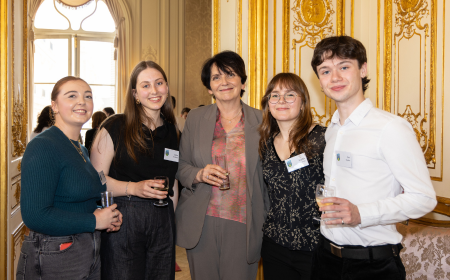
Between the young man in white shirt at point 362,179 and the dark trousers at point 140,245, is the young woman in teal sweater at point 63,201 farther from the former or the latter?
the young man in white shirt at point 362,179

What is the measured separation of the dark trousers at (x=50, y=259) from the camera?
1565mm

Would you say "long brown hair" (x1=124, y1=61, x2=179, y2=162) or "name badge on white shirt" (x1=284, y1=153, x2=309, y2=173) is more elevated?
"long brown hair" (x1=124, y1=61, x2=179, y2=162)

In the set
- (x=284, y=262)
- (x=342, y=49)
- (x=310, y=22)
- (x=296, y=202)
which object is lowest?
(x=284, y=262)

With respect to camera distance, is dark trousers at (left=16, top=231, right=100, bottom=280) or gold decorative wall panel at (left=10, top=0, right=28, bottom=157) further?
gold decorative wall panel at (left=10, top=0, right=28, bottom=157)

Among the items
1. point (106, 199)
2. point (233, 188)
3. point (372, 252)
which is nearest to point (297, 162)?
point (233, 188)

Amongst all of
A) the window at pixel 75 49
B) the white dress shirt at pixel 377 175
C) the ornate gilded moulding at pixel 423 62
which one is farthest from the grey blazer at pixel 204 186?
the window at pixel 75 49

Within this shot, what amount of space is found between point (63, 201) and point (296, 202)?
1.20m

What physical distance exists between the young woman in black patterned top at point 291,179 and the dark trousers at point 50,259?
997mm

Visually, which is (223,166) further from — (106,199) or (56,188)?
(56,188)

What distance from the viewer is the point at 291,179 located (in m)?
1.86

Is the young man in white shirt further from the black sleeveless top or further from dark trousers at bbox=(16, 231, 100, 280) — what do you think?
dark trousers at bbox=(16, 231, 100, 280)

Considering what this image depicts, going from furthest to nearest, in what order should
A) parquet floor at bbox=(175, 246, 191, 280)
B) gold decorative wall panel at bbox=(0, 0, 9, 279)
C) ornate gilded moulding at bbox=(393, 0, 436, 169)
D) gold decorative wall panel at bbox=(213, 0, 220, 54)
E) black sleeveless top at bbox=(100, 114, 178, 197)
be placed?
parquet floor at bbox=(175, 246, 191, 280), gold decorative wall panel at bbox=(213, 0, 220, 54), ornate gilded moulding at bbox=(393, 0, 436, 169), gold decorative wall panel at bbox=(0, 0, 9, 279), black sleeveless top at bbox=(100, 114, 178, 197)

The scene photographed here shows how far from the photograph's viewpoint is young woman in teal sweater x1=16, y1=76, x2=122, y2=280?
1.53 meters

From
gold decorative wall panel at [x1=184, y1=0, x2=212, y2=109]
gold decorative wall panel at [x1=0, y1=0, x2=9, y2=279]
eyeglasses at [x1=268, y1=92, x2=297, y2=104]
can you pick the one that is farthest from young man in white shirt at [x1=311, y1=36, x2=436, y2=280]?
→ gold decorative wall panel at [x1=184, y1=0, x2=212, y2=109]
